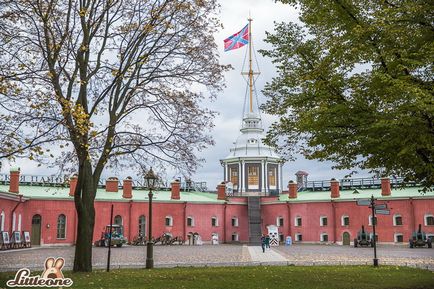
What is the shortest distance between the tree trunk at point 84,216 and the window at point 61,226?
28.6 m

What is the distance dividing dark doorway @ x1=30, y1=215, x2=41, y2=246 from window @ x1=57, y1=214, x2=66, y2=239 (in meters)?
1.67

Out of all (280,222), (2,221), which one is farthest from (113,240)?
(280,222)

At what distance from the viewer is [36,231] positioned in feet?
139

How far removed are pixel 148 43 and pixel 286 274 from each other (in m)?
10.1

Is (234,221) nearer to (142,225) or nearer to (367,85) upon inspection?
(142,225)

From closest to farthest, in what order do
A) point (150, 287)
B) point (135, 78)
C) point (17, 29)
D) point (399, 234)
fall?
point (150, 287) → point (17, 29) → point (135, 78) → point (399, 234)

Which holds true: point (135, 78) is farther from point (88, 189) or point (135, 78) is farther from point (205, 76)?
point (88, 189)

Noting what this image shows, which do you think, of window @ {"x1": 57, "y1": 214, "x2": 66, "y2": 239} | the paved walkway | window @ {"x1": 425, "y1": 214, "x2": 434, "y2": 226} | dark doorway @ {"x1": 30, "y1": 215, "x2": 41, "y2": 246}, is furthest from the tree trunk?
window @ {"x1": 425, "y1": 214, "x2": 434, "y2": 226}

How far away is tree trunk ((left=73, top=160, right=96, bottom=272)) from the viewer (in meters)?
16.5

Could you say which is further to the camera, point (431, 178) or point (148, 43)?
point (148, 43)

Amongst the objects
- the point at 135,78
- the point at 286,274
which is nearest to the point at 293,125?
the point at 286,274

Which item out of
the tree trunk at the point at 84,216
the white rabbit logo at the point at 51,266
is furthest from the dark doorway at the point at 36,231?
the white rabbit logo at the point at 51,266

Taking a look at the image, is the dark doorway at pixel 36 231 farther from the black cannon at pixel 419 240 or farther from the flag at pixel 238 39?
the black cannon at pixel 419 240

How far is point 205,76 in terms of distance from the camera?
18.4m
